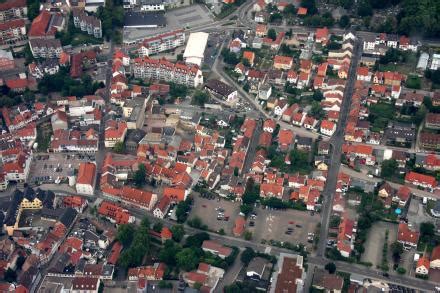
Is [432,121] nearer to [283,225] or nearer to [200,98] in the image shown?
[283,225]

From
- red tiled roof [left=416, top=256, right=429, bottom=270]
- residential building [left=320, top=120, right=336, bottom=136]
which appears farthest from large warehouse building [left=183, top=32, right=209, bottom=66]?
red tiled roof [left=416, top=256, right=429, bottom=270]

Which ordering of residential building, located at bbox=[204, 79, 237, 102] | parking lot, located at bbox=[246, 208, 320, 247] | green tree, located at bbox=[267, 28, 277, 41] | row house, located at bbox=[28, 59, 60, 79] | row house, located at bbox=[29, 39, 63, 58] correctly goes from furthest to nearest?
green tree, located at bbox=[267, 28, 277, 41] < row house, located at bbox=[29, 39, 63, 58] < row house, located at bbox=[28, 59, 60, 79] < residential building, located at bbox=[204, 79, 237, 102] < parking lot, located at bbox=[246, 208, 320, 247]

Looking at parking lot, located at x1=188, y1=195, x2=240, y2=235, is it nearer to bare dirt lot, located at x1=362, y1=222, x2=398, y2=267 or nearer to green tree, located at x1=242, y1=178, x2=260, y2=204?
green tree, located at x1=242, y1=178, x2=260, y2=204

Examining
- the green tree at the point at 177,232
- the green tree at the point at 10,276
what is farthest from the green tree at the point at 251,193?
the green tree at the point at 10,276

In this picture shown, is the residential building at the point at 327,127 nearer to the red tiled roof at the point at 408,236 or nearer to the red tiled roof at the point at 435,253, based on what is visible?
the red tiled roof at the point at 408,236

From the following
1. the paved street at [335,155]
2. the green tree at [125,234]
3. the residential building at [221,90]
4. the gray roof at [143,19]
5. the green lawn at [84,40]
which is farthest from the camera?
the gray roof at [143,19]

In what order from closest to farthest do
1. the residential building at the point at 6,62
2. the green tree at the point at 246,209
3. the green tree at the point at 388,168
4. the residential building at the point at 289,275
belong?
the residential building at the point at 289,275
the green tree at the point at 246,209
the green tree at the point at 388,168
the residential building at the point at 6,62

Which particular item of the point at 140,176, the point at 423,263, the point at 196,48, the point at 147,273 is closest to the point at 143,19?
the point at 196,48
